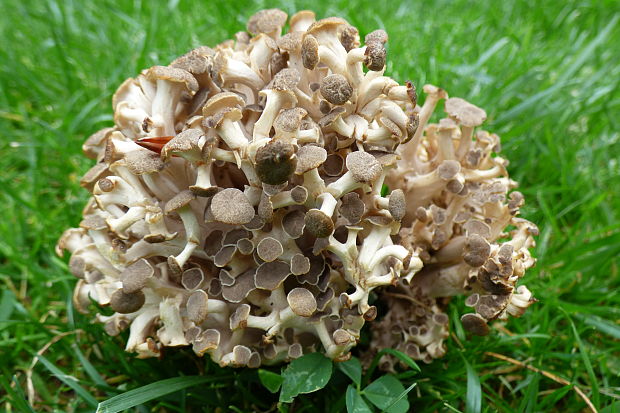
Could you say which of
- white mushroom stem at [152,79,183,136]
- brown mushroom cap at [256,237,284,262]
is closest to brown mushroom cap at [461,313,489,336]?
brown mushroom cap at [256,237,284,262]

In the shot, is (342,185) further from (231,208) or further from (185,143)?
(185,143)

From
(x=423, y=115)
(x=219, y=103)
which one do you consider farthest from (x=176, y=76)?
(x=423, y=115)

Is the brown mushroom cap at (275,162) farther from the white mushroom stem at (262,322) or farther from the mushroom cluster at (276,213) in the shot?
the white mushroom stem at (262,322)

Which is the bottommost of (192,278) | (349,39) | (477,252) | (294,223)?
(192,278)

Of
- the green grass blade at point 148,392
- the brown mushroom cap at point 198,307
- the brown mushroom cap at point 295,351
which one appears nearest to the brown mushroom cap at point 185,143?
the brown mushroom cap at point 198,307

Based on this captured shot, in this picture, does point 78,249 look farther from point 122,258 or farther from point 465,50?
point 465,50

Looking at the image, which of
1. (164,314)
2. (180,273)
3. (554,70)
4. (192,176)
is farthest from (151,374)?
(554,70)
